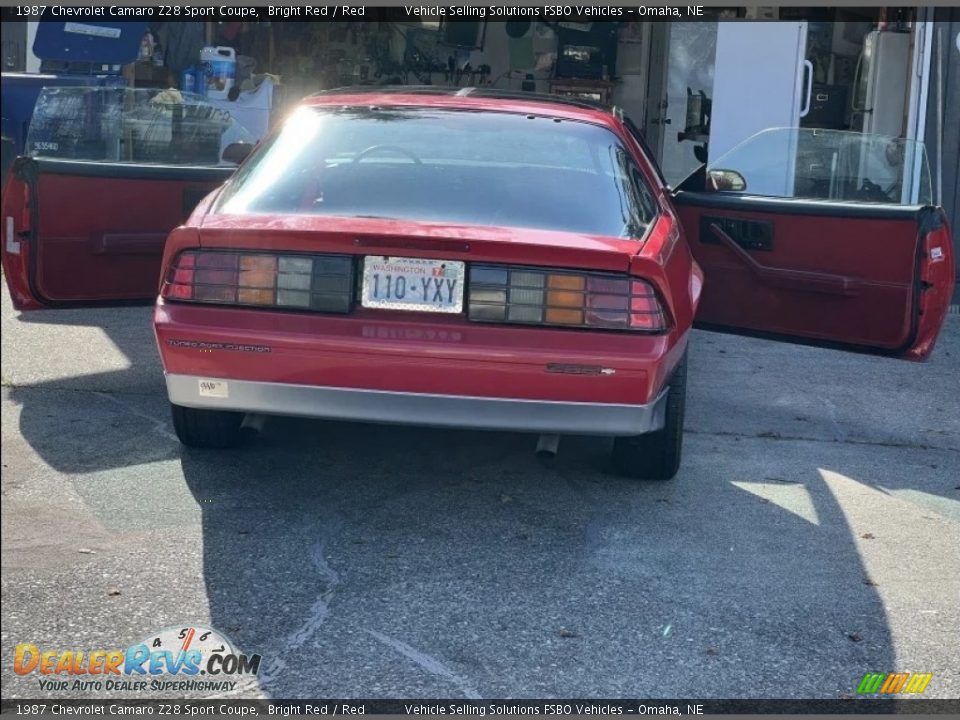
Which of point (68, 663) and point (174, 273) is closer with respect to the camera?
point (68, 663)

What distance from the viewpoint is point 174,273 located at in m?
4.27

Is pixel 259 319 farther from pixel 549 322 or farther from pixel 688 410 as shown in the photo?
pixel 688 410

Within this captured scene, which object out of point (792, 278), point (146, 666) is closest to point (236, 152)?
point (792, 278)

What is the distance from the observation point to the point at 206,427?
4898 millimetres

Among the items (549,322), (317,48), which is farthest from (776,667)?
(317,48)

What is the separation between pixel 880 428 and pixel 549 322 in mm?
2630

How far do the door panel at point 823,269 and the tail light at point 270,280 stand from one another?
2.04m

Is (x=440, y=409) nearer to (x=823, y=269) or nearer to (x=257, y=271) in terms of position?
(x=257, y=271)

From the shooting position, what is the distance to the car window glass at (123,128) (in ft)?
19.1

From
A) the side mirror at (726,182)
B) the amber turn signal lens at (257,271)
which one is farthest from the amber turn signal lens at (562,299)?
the side mirror at (726,182)

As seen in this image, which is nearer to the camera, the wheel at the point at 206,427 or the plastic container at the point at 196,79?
the wheel at the point at 206,427

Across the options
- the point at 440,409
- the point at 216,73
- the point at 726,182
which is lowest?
the point at 440,409

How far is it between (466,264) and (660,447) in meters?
1.16

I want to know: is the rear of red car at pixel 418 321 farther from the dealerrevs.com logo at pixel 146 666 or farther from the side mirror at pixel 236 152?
→ the side mirror at pixel 236 152
